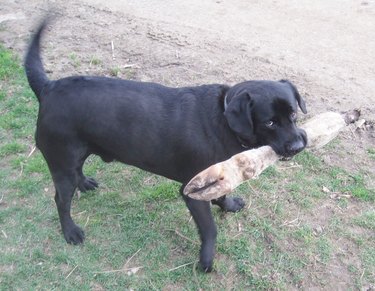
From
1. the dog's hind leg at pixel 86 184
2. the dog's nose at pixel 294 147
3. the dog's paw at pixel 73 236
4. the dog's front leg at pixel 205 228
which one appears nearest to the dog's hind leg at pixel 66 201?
the dog's paw at pixel 73 236

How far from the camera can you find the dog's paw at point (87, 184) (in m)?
4.18

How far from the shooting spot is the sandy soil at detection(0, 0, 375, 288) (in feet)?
17.4

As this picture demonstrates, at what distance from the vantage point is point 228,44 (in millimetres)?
6312

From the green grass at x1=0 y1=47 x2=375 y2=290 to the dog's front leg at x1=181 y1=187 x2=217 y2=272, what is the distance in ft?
0.38

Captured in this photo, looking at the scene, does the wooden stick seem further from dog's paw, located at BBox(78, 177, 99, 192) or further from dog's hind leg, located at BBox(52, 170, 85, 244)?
dog's paw, located at BBox(78, 177, 99, 192)

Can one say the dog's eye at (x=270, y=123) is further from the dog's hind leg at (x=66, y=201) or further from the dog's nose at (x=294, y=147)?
the dog's hind leg at (x=66, y=201)

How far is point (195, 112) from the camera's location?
10.9 ft

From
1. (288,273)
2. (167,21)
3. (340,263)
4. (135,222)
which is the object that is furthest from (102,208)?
(167,21)

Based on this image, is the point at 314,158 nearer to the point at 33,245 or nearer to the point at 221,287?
the point at 221,287

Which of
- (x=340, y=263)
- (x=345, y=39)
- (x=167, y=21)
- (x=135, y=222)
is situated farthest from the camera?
(x=167, y=21)

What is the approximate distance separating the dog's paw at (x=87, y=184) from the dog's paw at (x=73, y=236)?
1.59 ft

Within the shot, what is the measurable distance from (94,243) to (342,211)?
2.08m

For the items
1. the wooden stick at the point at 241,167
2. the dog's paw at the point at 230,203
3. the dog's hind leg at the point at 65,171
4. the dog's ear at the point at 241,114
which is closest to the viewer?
the wooden stick at the point at 241,167

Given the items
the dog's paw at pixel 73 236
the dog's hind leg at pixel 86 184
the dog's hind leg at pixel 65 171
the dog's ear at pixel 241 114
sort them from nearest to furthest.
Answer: the dog's ear at pixel 241 114, the dog's hind leg at pixel 65 171, the dog's paw at pixel 73 236, the dog's hind leg at pixel 86 184
